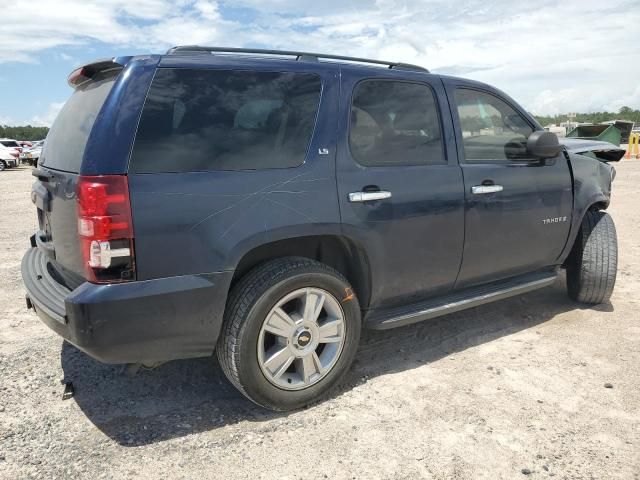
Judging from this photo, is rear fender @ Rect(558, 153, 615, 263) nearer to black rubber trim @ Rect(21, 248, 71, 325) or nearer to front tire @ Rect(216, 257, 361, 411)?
front tire @ Rect(216, 257, 361, 411)

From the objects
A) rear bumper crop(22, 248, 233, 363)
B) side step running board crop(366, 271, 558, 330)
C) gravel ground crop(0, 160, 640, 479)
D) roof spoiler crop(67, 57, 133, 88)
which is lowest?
gravel ground crop(0, 160, 640, 479)

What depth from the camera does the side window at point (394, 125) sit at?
10.3 feet

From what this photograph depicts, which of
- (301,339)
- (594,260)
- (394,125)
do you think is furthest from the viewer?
(594,260)

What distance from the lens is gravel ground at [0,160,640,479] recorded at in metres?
2.53

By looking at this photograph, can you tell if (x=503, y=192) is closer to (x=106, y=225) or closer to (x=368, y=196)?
(x=368, y=196)

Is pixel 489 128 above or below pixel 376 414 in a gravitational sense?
above

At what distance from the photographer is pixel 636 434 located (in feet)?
8.98

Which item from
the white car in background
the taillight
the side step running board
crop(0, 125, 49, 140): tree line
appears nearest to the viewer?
the taillight

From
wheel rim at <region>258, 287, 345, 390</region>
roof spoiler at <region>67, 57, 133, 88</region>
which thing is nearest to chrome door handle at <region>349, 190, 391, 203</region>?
wheel rim at <region>258, 287, 345, 390</region>

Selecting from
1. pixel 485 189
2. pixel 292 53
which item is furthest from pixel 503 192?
pixel 292 53

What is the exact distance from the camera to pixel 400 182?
126 inches

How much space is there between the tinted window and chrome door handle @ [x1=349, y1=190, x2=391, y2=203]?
1.19 ft

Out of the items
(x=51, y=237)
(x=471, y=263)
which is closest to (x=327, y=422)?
(x=471, y=263)

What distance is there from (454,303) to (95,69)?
2.58 meters
